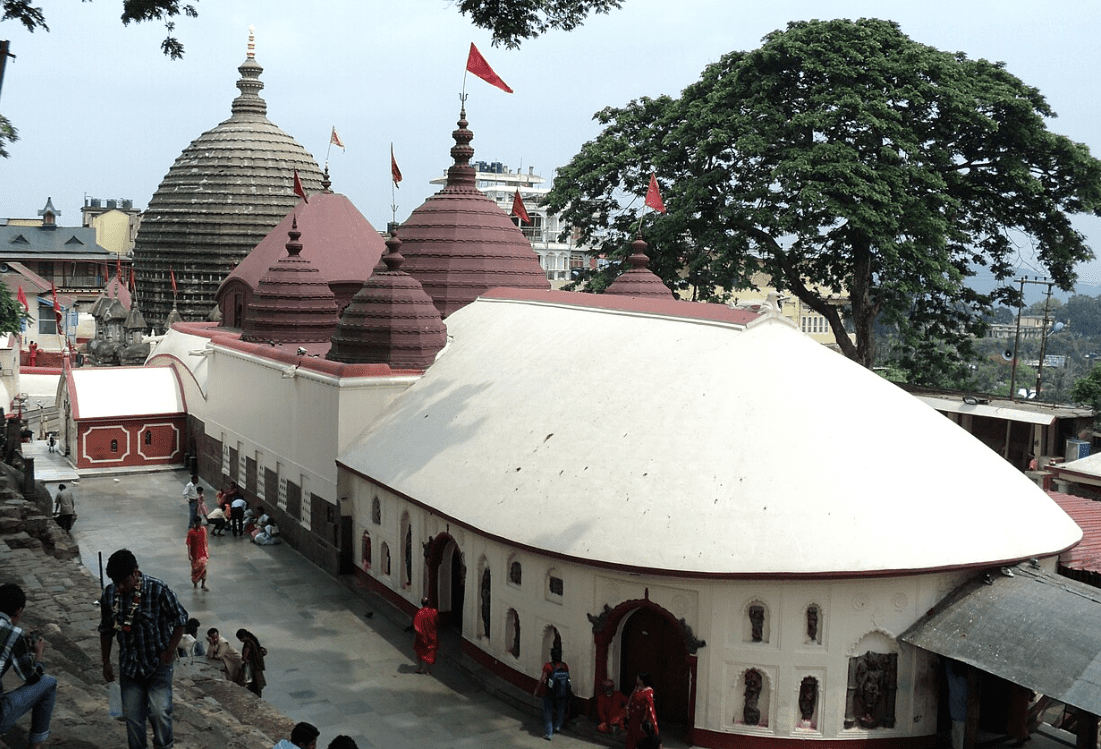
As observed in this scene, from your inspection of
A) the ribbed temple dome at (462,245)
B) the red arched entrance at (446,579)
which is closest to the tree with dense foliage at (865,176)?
the ribbed temple dome at (462,245)

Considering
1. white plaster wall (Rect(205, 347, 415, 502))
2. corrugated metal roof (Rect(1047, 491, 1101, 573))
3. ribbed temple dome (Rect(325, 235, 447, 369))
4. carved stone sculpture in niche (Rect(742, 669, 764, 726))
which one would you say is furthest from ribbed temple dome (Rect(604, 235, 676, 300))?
carved stone sculpture in niche (Rect(742, 669, 764, 726))

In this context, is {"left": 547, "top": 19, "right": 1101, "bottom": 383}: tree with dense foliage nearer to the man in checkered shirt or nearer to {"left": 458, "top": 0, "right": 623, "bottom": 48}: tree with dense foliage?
{"left": 458, "top": 0, "right": 623, "bottom": 48}: tree with dense foliage

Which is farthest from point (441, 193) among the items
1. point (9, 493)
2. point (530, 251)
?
point (9, 493)

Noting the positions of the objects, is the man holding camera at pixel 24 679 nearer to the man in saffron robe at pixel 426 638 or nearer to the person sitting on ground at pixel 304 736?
the person sitting on ground at pixel 304 736

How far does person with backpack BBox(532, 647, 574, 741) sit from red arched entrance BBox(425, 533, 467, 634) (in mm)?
3651

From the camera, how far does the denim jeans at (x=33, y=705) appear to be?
27.6 feet

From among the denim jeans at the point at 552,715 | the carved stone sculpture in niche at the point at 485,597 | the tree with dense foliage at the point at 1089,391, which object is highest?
the tree with dense foliage at the point at 1089,391

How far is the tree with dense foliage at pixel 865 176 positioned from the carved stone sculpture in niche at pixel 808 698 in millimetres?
19856

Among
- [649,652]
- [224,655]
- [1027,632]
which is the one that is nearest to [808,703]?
[649,652]

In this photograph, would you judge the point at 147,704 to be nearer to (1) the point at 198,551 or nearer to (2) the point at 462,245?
(1) the point at 198,551

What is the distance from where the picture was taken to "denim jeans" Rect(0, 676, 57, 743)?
8.41m

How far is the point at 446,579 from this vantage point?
20.3 metres

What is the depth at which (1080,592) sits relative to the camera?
15367mm

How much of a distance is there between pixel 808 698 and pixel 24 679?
400 inches
